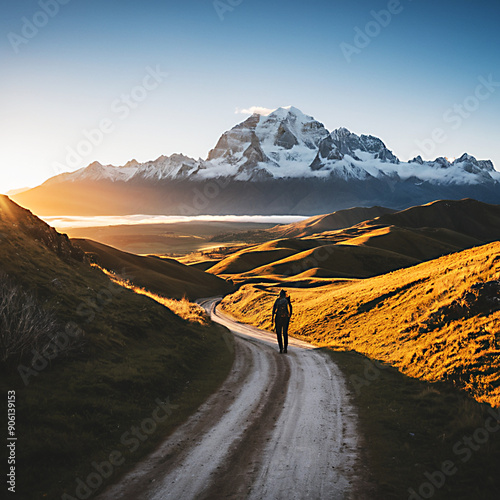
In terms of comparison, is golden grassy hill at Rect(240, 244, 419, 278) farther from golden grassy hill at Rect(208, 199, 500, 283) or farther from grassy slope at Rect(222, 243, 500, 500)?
grassy slope at Rect(222, 243, 500, 500)

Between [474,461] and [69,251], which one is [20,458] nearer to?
[474,461]

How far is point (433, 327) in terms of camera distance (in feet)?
53.8

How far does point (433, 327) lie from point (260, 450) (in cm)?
1146

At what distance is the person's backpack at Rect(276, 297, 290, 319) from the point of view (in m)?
20.3

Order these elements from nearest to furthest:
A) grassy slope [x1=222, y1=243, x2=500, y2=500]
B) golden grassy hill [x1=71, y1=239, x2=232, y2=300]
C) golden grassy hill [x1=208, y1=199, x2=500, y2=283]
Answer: grassy slope [x1=222, y1=243, x2=500, y2=500] → golden grassy hill [x1=71, y1=239, x2=232, y2=300] → golden grassy hill [x1=208, y1=199, x2=500, y2=283]

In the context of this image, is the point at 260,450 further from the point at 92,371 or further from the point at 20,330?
the point at 20,330

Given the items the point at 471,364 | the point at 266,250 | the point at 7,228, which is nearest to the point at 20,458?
the point at 471,364

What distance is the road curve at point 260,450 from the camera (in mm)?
6941

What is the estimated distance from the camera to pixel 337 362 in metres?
17.5

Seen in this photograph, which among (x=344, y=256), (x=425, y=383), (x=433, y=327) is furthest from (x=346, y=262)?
(x=425, y=383)

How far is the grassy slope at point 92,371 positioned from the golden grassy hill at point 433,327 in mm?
8072

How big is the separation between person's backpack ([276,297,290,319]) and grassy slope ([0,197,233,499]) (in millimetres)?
3620

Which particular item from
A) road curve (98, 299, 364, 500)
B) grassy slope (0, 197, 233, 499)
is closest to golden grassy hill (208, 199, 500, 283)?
grassy slope (0, 197, 233, 499)

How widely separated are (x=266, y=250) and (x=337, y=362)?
426 feet
